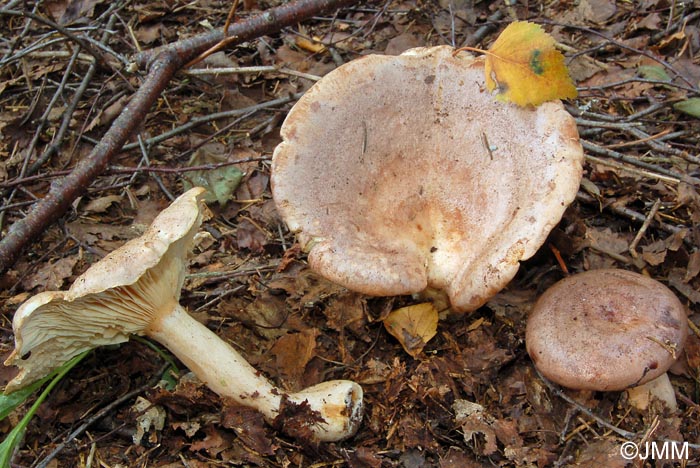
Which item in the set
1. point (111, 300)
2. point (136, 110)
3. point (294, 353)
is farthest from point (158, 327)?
point (136, 110)

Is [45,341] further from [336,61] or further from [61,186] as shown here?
[336,61]

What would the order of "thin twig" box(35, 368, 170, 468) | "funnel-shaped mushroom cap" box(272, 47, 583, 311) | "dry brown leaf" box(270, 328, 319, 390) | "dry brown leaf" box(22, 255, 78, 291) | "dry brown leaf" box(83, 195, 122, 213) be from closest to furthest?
"funnel-shaped mushroom cap" box(272, 47, 583, 311)
"thin twig" box(35, 368, 170, 468)
"dry brown leaf" box(270, 328, 319, 390)
"dry brown leaf" box(22, 255, 78, 291)
"dry brown leaf" box(83, 195, 122, 213)

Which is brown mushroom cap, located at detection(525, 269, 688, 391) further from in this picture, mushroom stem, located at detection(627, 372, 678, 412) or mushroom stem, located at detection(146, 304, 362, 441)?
mushroom stem, located at detection(146, 304, 362, 441)

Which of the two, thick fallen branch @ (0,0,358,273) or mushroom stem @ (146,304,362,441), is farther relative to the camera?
thick fallen branch @ (0,0,358,273)

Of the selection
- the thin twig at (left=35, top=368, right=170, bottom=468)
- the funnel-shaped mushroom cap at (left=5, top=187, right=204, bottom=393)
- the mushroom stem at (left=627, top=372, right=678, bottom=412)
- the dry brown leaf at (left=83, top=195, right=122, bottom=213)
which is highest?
the funnel-shaped mushroom cap at (left=5, top=187, right=204, bottom=393)

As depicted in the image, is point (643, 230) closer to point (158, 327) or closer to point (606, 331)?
point (606, 331)

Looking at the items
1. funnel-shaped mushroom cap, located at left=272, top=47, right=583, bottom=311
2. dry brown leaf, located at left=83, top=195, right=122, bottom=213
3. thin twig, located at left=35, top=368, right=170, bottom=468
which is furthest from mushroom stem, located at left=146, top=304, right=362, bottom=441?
dry brown leaf, located at left=83, top=195, right=122, bottom=213
